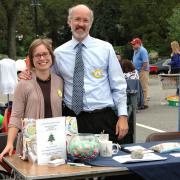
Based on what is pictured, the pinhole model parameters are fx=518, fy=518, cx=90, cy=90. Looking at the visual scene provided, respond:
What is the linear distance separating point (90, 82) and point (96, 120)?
35 cm

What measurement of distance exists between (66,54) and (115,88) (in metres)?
0.54

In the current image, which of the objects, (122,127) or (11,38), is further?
(11,38)

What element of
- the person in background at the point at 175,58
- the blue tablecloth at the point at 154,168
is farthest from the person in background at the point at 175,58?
the blue tablecloth at the point at 154,168

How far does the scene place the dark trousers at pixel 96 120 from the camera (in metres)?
4.60

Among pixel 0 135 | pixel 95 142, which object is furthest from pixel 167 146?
pixel 0 135

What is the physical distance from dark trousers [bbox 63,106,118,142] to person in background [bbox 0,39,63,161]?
30 cm

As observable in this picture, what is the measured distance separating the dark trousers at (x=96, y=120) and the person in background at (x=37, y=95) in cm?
30

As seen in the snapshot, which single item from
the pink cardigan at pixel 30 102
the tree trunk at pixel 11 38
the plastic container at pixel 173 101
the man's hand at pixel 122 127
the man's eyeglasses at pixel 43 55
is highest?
the tree trunk at pixel 11 38

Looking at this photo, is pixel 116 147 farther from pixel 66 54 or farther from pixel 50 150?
pixel 66 54

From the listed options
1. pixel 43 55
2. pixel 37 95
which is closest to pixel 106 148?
pixel 37 95

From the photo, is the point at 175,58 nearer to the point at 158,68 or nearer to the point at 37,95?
the point at 37,95

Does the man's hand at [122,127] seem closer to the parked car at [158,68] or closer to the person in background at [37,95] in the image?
the person in background at [37,95]

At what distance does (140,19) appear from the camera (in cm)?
4644

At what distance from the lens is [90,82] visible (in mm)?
4562
